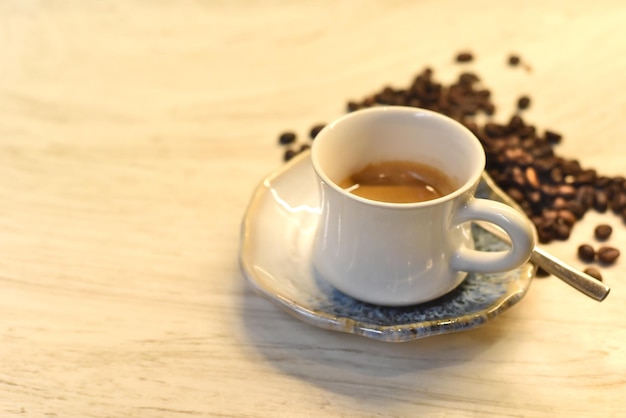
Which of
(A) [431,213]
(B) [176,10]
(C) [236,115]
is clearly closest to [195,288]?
(A) [431,213]

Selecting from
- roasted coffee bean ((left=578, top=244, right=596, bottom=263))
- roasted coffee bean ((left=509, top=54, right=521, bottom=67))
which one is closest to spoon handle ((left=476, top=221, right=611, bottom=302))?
roasted coffee bean ((left=578, top=244, right=596, bottom=263))

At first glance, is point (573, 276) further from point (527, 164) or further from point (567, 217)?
point (527, 164)

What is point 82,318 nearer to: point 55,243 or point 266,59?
point 55,243

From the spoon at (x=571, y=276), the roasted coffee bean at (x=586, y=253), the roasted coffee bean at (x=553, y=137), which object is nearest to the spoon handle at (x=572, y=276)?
the spoon at (x=571, y=276)

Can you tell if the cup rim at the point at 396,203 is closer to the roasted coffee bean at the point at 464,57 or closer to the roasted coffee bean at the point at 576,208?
the roasted coffee bean at the point at 576,208

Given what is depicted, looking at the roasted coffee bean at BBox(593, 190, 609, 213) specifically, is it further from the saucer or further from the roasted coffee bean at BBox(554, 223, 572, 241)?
the saucer
